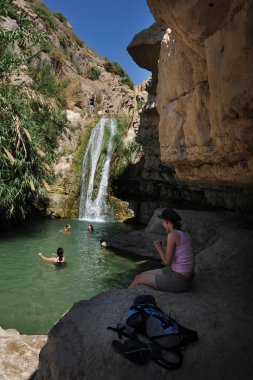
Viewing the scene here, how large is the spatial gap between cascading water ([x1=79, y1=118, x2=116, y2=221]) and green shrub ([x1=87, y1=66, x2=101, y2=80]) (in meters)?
19.0

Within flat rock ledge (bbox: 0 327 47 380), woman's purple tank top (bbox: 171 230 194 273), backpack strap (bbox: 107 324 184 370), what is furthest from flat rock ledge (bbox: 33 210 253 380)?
flat rock ledge (bbox: 0 327 47 380)

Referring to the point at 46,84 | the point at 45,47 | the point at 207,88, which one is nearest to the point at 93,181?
the point at 45,47

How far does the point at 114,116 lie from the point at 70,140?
435cm

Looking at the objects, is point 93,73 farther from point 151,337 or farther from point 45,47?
point 151,337

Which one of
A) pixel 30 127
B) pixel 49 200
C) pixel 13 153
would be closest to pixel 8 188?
pixel 13 153

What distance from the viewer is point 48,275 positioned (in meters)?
8.90

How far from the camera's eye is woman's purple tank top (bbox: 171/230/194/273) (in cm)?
418

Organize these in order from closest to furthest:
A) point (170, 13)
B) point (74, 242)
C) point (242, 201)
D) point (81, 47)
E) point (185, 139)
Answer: point (170, 13)
point (185, 139)
point (242, 201)
point (74, 242)
point (81, 47)

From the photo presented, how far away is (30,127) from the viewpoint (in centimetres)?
1410

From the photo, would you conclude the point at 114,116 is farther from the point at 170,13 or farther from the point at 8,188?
the point at 170,13

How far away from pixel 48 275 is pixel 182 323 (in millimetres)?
6318

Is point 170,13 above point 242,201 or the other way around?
above

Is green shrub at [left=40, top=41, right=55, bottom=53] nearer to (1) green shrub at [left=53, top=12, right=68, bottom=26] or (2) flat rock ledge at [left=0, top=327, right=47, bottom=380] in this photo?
(2) flat rock ledge at [left=0, top=327, right=47, bottom=380]

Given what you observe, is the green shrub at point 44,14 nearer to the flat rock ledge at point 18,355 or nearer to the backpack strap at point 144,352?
the flat rock ledge at point 18,355
